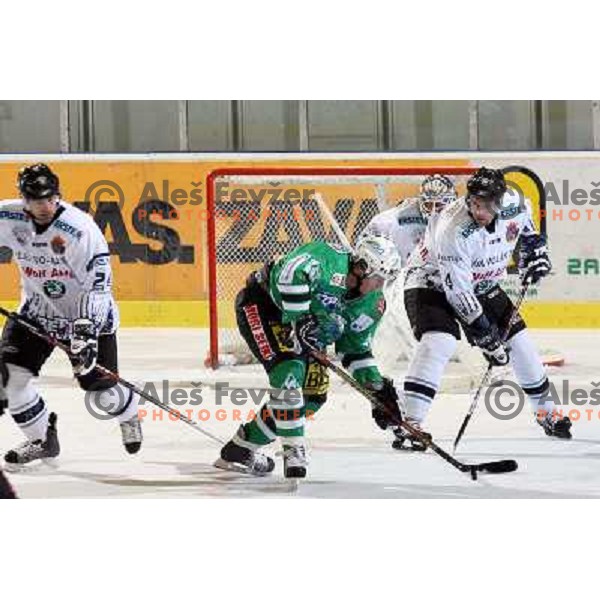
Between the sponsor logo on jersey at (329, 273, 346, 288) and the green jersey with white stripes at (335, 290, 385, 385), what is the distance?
0.08 m

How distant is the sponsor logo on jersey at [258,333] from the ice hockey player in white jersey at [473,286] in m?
0.61

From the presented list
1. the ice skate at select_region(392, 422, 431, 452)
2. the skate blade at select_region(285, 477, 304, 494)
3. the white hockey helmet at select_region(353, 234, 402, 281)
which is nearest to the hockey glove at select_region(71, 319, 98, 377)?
the skate blade at select_region(285, 477, 304, 494)

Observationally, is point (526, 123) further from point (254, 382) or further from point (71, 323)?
point (71, 323)

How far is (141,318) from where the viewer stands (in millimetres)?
7305

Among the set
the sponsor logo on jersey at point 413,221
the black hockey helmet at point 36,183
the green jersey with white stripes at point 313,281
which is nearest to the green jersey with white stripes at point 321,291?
the green jersey with white stripes at point 313,281

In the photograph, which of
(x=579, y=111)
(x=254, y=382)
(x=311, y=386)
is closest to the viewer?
(x=311, y=386)

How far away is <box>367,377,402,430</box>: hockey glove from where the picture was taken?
200 inches

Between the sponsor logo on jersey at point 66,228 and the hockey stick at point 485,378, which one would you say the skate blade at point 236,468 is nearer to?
the hockey stick at point 485,378

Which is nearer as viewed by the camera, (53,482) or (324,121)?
(53,482)

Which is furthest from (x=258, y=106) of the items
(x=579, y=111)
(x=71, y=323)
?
(x=71, y=323)

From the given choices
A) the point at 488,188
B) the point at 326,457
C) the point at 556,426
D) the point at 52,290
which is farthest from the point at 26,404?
the point at 556,426

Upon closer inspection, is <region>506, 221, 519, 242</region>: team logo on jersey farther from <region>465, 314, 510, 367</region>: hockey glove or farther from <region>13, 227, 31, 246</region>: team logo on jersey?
<region>13, 227, 31, 246</region>: team logo on jersey

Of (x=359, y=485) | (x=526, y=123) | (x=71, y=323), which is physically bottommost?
(x=359, y=485)

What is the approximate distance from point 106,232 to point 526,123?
165 cm
